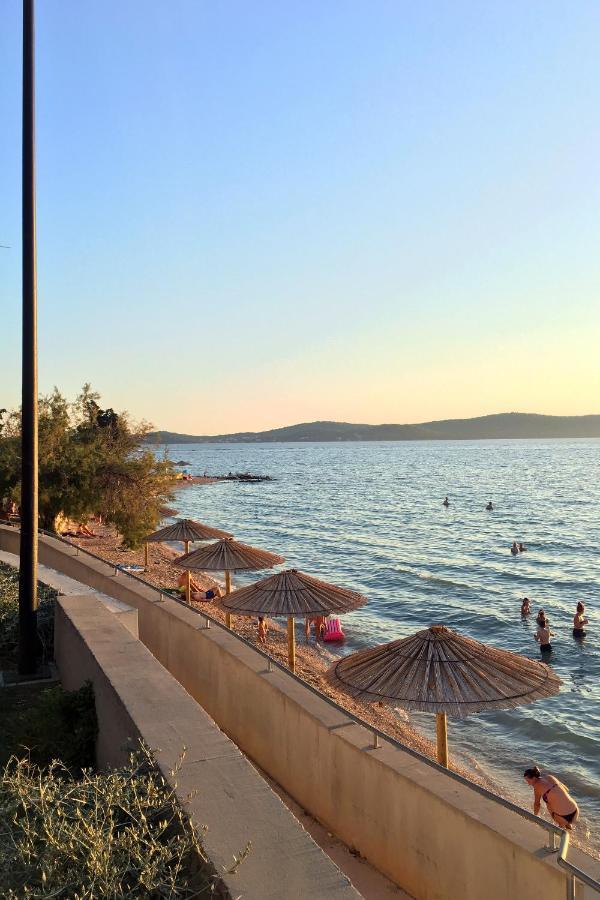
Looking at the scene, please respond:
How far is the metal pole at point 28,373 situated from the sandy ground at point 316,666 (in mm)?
3491

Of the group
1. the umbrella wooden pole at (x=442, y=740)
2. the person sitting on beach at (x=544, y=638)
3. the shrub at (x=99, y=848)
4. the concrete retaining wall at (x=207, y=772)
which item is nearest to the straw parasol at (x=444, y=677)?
the umbrella wooden pole at (x=442, y=740)

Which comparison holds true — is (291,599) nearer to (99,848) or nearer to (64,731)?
(64,731)

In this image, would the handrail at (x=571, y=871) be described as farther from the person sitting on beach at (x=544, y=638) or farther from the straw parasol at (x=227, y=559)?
the person sitting on beach at (x=544, y=638)

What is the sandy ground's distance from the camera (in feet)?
46.8

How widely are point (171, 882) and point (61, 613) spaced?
6.82m

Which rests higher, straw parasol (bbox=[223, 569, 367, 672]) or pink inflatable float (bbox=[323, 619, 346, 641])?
straw parasol (bbox=[223, 569, 367, 672])

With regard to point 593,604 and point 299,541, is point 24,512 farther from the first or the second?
point 299,541

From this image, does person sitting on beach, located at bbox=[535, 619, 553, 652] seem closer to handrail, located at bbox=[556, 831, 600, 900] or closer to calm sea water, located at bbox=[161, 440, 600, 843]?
calm sea water, located at bbox=[161, 440, 600, 843]

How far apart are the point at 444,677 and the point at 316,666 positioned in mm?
13234

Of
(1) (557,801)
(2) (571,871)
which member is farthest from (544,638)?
(2) (571,871)

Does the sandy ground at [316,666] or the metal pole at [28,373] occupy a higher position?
the metal pole at [28,373]

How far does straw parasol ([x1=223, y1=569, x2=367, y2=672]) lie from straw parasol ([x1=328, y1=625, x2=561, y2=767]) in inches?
120

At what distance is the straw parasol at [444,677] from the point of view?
8227mm

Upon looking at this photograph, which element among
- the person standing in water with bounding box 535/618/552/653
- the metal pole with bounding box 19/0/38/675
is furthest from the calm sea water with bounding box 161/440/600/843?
the metal pole with bounding box 19/0/38/675
